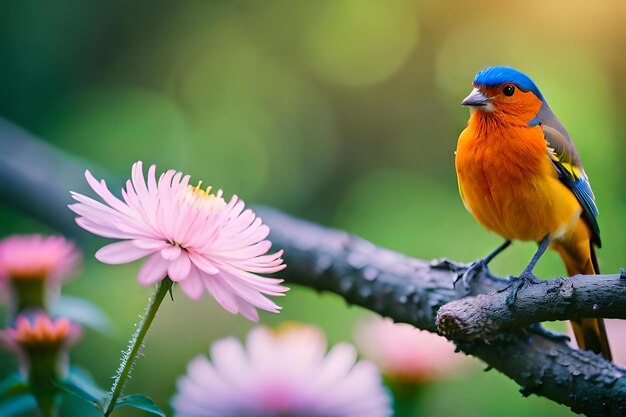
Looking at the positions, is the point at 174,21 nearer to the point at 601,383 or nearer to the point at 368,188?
the point at 368,188

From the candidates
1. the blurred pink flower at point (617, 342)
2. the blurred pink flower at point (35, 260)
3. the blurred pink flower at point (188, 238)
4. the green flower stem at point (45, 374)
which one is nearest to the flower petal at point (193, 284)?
the blurred pink flower at point (188, 238)

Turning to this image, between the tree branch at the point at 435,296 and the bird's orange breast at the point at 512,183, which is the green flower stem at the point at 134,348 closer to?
the tree branch at the point at 435,296

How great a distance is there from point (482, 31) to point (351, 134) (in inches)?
18.7

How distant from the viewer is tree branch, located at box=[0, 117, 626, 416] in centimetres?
63

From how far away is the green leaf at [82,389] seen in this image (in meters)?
0.48

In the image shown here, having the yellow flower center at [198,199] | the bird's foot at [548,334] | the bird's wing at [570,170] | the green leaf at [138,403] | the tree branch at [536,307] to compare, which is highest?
the bird's wing at [570,170]

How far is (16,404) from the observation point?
2.14ft

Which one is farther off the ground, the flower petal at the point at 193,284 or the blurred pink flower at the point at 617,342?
the blurred pink flower at the point at 617,342

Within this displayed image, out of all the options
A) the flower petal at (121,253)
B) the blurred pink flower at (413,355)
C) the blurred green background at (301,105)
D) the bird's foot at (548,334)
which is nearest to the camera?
the flower petal at (121,253)

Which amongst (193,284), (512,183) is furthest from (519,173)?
(193,284)

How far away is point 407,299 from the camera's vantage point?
0.77 metres

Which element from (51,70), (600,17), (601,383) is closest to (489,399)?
(601,383)

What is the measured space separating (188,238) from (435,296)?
0.36m

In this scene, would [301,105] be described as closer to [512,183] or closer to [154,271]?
[512,183]
